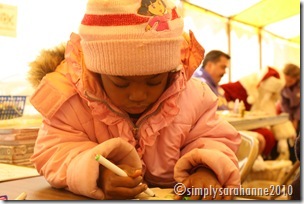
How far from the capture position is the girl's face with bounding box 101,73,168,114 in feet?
1.64

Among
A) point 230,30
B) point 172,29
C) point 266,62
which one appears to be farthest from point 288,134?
point 172,29

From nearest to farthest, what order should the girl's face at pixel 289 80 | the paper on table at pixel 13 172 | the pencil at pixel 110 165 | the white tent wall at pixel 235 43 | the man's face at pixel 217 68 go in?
the pencil at pixel 110 165
the paper on table at pixel 13 172
the white tent wall at pixel 235 43
the girl's face at pixel 289 80
the man's face at pixel 217 68

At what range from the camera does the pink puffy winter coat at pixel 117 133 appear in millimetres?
456

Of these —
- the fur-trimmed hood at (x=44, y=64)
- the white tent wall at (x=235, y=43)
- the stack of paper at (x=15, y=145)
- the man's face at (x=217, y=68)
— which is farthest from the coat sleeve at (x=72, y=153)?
the man's face at (x=217, y=68)

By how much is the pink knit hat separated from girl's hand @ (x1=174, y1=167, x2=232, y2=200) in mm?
147

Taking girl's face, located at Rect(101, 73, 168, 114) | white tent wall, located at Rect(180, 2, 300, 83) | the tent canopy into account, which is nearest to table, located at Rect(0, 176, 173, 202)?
girl's face, located at Rect(101, 73, 168, 114)

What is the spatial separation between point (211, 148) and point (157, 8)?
0.66 ft

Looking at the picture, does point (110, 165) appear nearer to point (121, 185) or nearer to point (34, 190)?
point (121, 185)

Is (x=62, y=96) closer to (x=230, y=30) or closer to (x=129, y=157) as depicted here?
(x=129, y=157)

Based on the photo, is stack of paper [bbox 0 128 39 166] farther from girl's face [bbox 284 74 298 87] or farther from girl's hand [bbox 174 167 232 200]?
girl's face [bbox 284 74 298 87]

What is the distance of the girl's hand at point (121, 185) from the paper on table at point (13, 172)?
20 cm

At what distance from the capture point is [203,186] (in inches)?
17.5

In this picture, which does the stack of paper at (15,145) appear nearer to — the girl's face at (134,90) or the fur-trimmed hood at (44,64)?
the fur-trimmed hood at (44,64)

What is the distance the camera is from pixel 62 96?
508 millimetres
